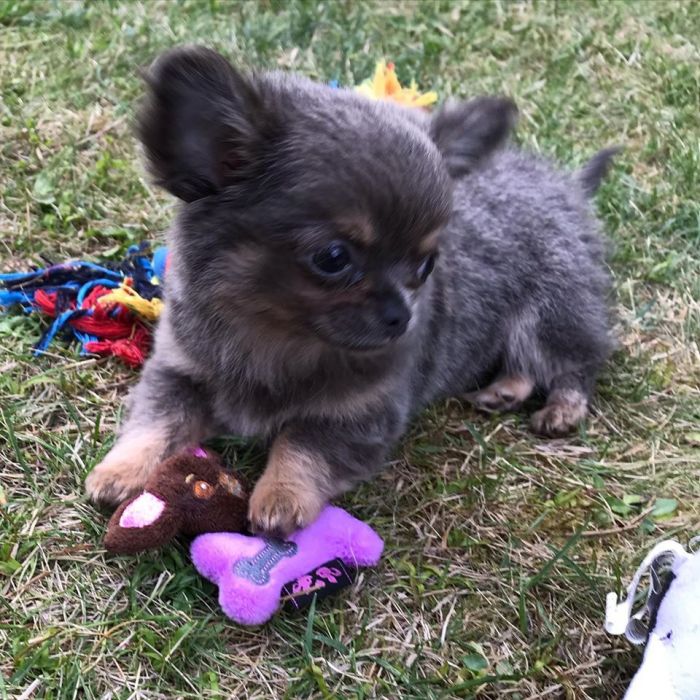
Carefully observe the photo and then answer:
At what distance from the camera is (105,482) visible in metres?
2.69

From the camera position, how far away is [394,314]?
2.50 meters

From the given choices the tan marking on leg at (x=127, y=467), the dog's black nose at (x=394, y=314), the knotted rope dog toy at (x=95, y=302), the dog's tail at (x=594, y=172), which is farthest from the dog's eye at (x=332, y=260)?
the dog's tail at (x=594, y=172)

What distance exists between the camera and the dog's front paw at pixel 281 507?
101 inches

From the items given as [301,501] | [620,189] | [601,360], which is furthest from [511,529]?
[620,189]

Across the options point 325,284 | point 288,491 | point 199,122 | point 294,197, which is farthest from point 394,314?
point 199,122

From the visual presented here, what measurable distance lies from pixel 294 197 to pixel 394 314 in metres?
0.47

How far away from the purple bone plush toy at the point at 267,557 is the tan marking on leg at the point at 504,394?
1.11 m

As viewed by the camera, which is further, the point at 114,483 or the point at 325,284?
the point at 114,483

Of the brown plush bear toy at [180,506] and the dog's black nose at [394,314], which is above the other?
the dog's black nose at [394,314]

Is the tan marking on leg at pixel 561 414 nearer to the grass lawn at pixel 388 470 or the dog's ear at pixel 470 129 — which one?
the grass lawn at pixel 388 470

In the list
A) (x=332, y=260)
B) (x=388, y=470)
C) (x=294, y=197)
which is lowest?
(x=388, y=470)

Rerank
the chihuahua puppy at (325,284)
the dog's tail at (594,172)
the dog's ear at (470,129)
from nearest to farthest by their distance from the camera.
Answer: the chihuahua puppy at (325,284) < the dog's ear at (470,129) < the dog's tail at (594,172)

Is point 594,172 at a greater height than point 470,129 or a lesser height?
lesser

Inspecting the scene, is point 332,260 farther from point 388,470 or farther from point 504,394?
point 504,394
